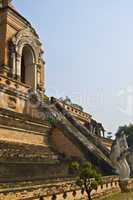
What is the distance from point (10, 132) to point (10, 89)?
17.0ft

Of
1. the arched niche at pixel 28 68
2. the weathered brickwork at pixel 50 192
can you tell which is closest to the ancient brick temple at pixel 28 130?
the arched niche at pixel 28 68

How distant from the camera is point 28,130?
16109 millimetres

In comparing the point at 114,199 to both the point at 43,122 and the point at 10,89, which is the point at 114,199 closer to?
the point at 43,122

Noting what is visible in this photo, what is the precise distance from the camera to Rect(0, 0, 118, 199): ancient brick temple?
12.7 metres

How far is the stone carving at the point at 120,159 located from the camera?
17906 millimetres

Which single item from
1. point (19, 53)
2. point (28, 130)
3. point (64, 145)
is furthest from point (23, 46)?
point (28, 130)

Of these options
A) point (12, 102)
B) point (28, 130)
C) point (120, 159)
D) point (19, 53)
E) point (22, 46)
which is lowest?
point (120, 159)

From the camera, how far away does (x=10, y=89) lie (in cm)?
Answer: 1948

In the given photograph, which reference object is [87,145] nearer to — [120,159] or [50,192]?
[120,159]

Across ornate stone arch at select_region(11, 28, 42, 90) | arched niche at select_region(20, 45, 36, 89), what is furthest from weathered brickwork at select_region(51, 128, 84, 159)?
arched niche at select_region(20, 45, 36, 89)

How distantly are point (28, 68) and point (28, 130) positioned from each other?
12.3m

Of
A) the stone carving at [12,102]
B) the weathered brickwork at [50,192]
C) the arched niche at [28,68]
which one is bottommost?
the weathered brickwork at [50,192]

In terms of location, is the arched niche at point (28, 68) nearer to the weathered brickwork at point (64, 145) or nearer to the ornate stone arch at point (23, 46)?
the ornate stone arch at point (23, 46)

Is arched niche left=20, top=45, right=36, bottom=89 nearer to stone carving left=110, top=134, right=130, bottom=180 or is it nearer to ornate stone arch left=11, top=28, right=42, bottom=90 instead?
ornate stone arch left=11, top=28, right=42, bottom=90
